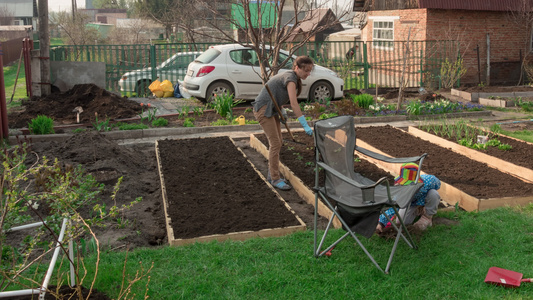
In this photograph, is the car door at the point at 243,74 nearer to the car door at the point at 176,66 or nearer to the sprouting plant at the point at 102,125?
the car door at the point at 176,66

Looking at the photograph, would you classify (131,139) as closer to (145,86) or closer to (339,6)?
(339,6)

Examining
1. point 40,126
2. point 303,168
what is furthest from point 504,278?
point 40,126

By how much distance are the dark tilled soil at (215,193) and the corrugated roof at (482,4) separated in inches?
483

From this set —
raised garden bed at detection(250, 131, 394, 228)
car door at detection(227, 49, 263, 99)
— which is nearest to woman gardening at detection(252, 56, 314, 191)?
raised garden bed at detection(250, 131, 394, 228)

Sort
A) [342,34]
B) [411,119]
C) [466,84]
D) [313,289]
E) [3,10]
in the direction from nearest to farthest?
[313,289] < [411,119] < [466,84] < [342,34] < [3,10]

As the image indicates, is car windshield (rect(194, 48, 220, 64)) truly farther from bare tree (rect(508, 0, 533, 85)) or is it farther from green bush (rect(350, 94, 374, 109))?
bare tree (rect(508, 0, 533, 85))

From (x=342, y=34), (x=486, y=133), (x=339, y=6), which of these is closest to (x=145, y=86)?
(x=339, y=6)

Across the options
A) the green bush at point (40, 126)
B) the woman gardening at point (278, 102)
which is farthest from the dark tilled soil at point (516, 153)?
the green bush at point (40, 126)

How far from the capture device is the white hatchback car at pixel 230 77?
13031 mm

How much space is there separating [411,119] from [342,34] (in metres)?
22.1

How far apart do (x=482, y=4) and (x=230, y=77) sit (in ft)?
35.1

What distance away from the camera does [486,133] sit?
28.5 feet

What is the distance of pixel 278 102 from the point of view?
6562 millimetres

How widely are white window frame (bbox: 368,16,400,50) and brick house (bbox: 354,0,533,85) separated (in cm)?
8
